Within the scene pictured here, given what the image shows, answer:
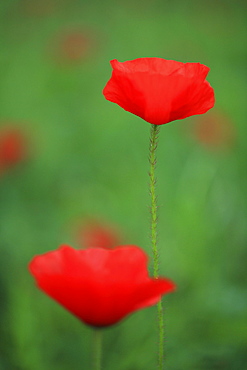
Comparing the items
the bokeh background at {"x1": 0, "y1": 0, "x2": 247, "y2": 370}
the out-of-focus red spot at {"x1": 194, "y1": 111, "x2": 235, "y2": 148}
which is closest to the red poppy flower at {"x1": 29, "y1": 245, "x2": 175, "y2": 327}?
the bokeh background at {"x1": 0, "y1": 0, "x2": 247, "y2": 370}

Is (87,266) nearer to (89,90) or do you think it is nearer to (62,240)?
(62,240)

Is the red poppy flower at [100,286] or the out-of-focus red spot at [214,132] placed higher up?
the out-of-focus red spot at [214,132]

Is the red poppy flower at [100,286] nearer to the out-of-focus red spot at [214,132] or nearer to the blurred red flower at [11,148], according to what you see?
the blurred red flower at [11,148]

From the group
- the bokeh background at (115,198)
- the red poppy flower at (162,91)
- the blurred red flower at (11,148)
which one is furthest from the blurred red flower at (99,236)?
the red poppy flower at (162,91)

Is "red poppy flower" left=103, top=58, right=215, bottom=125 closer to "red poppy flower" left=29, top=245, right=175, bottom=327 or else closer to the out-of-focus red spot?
"red poppy flower" left=29, top=245, right=175, bottom=327

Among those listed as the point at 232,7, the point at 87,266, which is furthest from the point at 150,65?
the point at 232,7

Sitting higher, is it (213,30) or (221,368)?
(213,30)

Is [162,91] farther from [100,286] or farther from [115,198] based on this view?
[115,198]
